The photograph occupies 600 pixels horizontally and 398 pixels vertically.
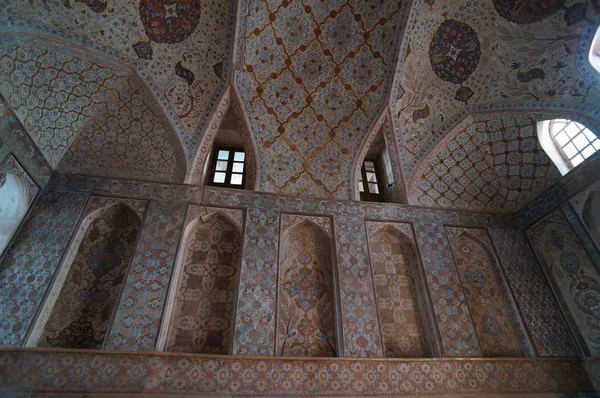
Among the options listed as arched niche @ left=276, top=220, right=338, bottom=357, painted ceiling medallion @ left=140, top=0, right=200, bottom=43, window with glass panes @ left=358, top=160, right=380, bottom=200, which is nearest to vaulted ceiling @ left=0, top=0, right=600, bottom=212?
painted ceiling medallion @ left=140, top=0, right=200, bottom=43

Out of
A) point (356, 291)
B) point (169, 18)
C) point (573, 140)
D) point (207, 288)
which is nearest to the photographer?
point (207, 288)

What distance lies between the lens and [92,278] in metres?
4.94

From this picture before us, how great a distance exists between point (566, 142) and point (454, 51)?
2703mm

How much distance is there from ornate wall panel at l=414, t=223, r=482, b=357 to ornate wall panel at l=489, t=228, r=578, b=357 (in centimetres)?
109

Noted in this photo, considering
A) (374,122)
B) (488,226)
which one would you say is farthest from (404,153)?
(488,226)

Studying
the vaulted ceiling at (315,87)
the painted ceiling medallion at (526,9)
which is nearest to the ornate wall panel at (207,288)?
the vaulted ceiling at (315,87)

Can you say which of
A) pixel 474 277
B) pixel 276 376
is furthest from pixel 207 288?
pixel 474 277

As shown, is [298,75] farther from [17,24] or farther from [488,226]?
[488,226]

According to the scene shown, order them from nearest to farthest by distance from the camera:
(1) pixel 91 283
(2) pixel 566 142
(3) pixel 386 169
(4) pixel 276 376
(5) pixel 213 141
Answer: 1. (4) pixel 276 376
2. (1) pixel 91 283
3. (2) pixel 566 142
4. (5) pixel 213 141
5. (3) pixel 386 169

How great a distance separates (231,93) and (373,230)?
375cm

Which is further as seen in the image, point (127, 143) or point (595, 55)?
point (127, 143)

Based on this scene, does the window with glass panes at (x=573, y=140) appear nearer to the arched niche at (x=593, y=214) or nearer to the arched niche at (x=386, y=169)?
the arched niche at (x=593, y=214)

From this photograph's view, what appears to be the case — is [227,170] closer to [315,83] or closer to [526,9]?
[315,83]

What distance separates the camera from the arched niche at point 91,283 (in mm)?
4449
